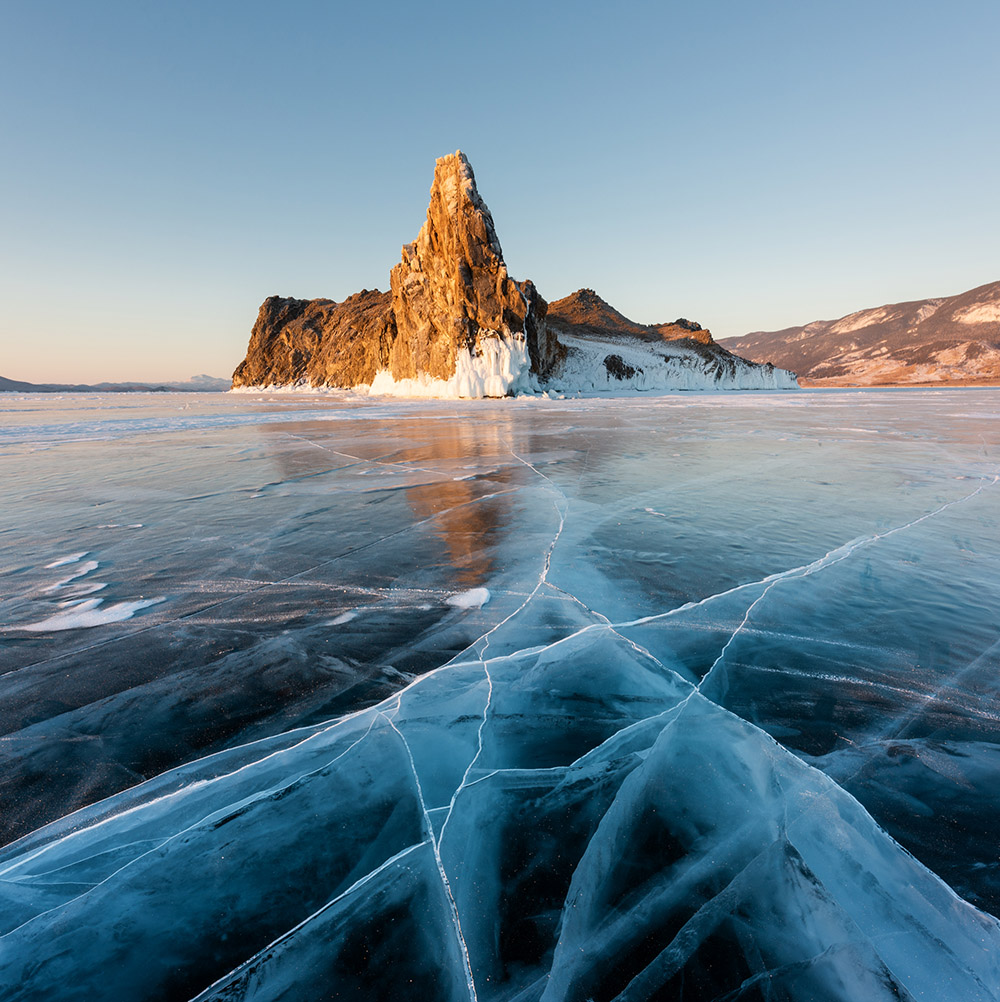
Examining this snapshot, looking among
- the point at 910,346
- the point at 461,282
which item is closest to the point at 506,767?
the point at 461,282

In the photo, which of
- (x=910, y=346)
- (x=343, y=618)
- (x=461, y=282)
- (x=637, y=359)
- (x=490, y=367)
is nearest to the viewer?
(x=343, y=618)

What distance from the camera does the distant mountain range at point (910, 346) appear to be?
9544cm

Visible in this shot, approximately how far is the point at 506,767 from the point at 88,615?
3.04 m

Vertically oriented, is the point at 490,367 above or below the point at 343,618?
above

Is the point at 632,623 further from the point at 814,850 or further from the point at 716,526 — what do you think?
the point at 716,526

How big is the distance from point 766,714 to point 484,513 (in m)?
3.70

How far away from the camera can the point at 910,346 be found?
12581 cm

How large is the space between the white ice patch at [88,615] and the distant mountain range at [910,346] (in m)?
117

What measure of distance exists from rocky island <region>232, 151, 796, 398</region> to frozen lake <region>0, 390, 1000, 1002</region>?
137ft

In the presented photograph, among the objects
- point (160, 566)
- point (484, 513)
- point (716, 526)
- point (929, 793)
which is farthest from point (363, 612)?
point (716, 526)

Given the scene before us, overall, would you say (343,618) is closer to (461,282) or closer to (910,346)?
(461,282)

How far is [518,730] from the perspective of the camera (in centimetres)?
206

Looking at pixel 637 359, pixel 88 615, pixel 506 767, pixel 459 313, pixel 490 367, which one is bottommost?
pixel 506 767

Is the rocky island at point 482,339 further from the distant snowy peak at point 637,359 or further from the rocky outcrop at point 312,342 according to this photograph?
the rocky outcrop at point 312,342
